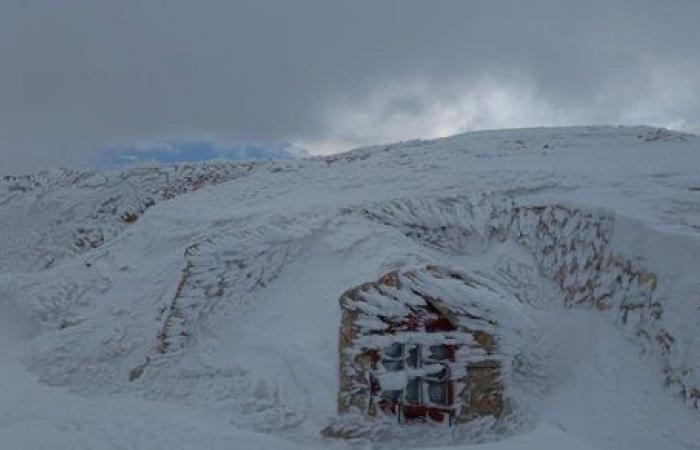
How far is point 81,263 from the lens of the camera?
11.2m

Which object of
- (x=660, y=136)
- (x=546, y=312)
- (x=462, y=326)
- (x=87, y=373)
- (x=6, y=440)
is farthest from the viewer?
(x=660, y=136)

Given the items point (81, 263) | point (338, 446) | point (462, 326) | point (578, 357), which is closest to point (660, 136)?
point (578, 357)

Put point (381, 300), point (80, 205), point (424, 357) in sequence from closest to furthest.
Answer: point (424, 357) < point (381, 300) < point (80, 205)

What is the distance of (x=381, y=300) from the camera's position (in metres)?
6.47

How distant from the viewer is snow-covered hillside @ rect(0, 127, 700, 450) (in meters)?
6.02

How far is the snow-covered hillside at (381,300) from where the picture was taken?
6016mm

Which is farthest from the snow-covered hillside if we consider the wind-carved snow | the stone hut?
the wind-carved snow

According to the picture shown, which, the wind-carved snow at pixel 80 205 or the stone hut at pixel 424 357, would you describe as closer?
the stone hut at pixel 424 357

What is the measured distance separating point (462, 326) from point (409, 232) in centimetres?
291

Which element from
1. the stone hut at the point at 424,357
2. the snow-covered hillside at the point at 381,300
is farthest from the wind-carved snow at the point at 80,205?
the stone hut at the point at 424,357

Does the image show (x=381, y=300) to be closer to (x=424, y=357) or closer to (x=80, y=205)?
(x=424, y=357)

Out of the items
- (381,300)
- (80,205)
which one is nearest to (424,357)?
(381,300)

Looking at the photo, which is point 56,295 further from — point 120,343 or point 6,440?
point 6,440

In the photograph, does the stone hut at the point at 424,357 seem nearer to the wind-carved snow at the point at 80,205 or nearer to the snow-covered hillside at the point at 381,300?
the snow-covered hillside at the point at 381,300
